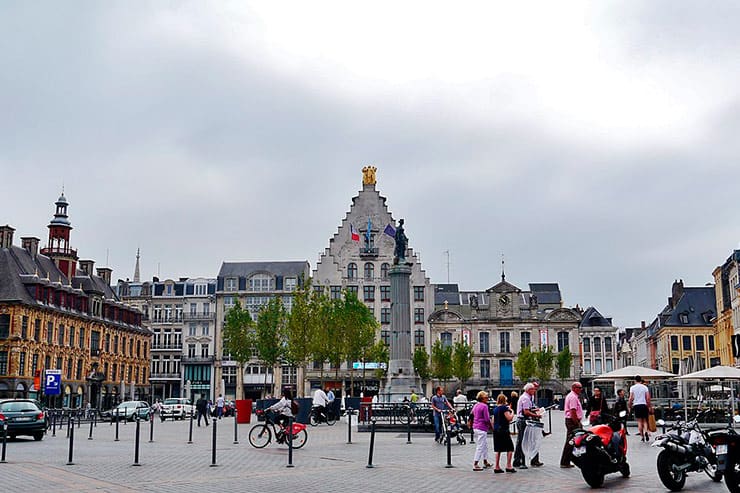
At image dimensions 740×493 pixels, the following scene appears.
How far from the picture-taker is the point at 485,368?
272 feet

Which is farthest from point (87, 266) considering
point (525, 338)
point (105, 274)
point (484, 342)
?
point (525, 338)

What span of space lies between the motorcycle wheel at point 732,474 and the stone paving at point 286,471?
89cm

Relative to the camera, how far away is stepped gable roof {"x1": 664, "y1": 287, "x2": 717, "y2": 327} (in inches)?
3484

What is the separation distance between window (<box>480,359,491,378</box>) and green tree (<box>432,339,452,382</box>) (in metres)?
7.94

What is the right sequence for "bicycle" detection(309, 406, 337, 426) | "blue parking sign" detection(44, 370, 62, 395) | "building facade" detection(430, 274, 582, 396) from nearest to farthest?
1. "bicycle" detection(309, 406, 337, 426)
2. "blue parking sign" detection(44, 370, 62, 395)
3. "building facade" detection(430, 274, 582, 396)

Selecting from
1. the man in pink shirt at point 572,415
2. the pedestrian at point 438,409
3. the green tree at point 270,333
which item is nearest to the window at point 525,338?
the green tree at point 270,333

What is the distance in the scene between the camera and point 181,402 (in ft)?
201

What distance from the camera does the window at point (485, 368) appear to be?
3253 inches

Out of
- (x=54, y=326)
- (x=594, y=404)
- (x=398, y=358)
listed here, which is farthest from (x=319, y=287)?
(x=594, y=404)

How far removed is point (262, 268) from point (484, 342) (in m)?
25.5

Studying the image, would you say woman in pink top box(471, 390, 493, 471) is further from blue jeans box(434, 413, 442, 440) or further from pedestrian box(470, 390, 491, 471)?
blue jeans box(434, 413, 442, 440)

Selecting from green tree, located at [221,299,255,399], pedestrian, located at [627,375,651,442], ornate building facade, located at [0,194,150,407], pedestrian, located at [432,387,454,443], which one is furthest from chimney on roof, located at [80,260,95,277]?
pedestrian, located at [627,375,651,442]

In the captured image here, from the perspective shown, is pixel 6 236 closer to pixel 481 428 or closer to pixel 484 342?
pixel 484 342

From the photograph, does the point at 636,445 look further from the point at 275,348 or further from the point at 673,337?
the point at 673,337
